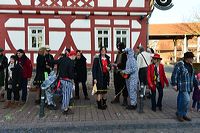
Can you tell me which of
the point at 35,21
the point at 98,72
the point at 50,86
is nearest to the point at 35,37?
the point at 35,21

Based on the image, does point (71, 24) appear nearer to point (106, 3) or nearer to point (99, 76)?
point (106, 3)

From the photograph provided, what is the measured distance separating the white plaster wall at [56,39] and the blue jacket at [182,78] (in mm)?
13425

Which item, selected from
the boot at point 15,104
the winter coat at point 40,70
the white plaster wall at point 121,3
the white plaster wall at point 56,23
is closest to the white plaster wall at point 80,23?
the white plaster wall at point 56,23

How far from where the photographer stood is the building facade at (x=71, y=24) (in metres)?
20.8

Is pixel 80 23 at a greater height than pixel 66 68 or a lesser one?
greater

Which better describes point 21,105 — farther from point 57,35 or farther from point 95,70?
point 57,35

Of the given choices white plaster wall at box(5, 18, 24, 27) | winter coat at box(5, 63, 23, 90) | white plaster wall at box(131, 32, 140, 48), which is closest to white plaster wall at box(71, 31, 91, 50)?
white plaster wall at box(131, 32, 140, 48)

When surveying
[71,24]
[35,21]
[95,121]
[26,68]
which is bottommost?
[95,121]

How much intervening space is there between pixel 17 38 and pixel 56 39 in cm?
240

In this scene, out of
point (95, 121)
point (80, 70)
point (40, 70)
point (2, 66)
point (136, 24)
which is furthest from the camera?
point (136, 24)

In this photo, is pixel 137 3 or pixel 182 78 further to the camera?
pixel 137 3

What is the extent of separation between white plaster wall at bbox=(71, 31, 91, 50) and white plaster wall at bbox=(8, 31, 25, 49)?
3.11 meters

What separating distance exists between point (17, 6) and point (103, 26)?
5441 millimetres

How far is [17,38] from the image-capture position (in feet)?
68.6
